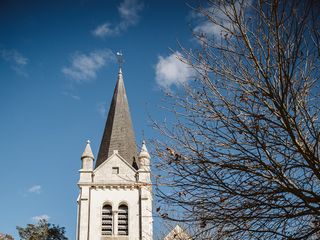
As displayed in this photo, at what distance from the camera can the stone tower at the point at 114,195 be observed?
2362cm

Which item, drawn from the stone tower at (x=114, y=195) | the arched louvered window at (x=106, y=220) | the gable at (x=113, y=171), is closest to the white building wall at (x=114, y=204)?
the stone tower at (x=114, y=195)

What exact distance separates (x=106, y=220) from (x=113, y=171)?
2.83m

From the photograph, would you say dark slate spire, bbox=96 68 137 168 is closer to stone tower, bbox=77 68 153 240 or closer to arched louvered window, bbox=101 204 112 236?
stone tower, bbox=77 68 153 240

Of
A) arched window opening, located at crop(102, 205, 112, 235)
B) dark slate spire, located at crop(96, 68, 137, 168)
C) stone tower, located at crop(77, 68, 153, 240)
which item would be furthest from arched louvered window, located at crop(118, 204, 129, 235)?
dark slate spire, located at crop(96, 68, 137, 168)

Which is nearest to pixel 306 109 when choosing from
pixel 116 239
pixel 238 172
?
pixel 238 172

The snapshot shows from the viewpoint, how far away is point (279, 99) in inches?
215

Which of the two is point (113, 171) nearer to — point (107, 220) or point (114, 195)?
point (114, 195)

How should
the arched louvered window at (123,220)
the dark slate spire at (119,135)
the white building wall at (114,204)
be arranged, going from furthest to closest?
1. the dark slate spire at (119,135)
2. the arched louvered window at (123,220)
3. the white building wall at (114,204)

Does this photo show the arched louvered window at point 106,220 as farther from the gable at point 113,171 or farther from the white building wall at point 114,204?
the gable at point 113,171

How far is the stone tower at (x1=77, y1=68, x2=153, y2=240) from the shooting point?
2362cm

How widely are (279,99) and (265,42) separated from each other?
1096 mm

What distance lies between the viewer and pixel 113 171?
995 inches

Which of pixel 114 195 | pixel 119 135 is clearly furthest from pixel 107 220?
pixel 119 135

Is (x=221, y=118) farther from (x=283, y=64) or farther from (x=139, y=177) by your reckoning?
(x=139, y=177)
